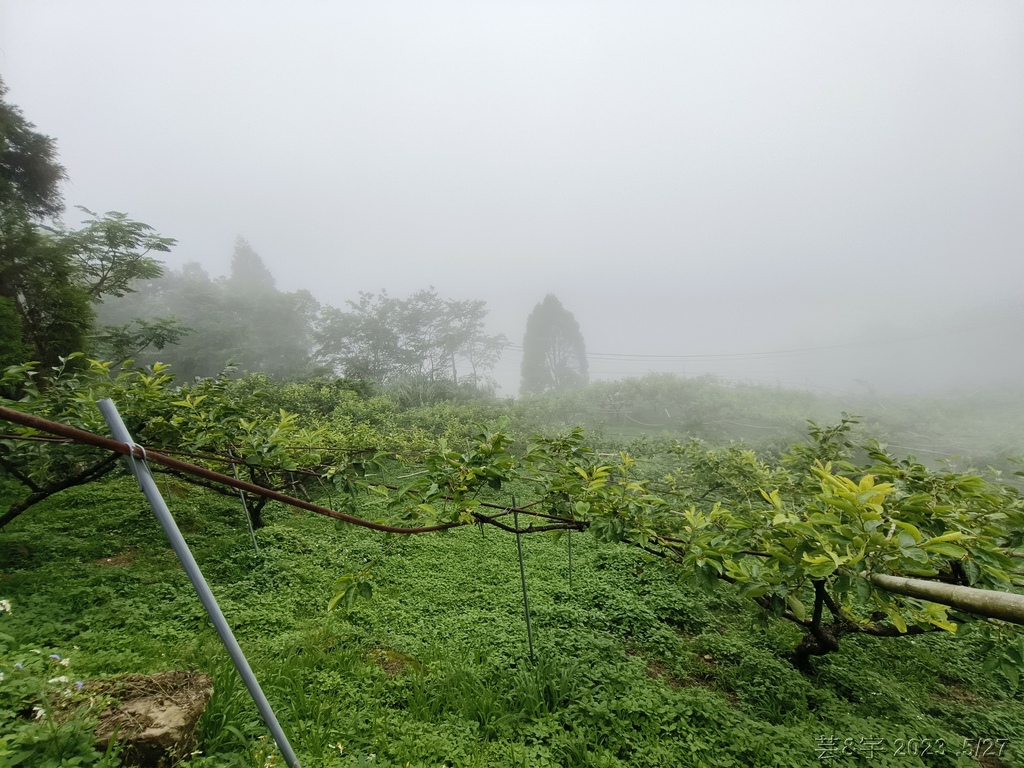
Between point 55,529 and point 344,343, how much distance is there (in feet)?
73.1

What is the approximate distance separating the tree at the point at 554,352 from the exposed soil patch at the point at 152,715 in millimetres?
27784

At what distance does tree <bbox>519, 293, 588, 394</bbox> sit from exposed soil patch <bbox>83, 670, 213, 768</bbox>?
27784 millimetres

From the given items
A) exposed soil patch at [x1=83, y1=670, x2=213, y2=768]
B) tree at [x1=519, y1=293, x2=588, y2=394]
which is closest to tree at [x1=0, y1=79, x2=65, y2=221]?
exposed soil patch at [x1=83, y1=670, x2=213, y2=768]

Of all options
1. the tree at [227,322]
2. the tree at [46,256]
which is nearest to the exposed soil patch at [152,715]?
the tree at [46,256]

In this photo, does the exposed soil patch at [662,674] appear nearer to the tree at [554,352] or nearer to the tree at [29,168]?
the tree at [29,168]

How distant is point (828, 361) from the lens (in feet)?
80.2

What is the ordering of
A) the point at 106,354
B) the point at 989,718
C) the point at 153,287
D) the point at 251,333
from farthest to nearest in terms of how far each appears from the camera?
the point at 153,287
the point at 251,333
the point at 106,354
the point at 989,718

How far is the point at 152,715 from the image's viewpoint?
61.5 inches

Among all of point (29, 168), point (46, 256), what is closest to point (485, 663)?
point (46, 256)

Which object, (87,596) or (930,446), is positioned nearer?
(87,596)

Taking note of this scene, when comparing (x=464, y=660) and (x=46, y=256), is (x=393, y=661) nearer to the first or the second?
(x=464, y=660)

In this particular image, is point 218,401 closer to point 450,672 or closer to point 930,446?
point 450,672

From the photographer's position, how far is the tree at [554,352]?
97.2ft

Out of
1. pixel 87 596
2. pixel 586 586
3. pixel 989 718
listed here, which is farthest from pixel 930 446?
pixel 87 596
